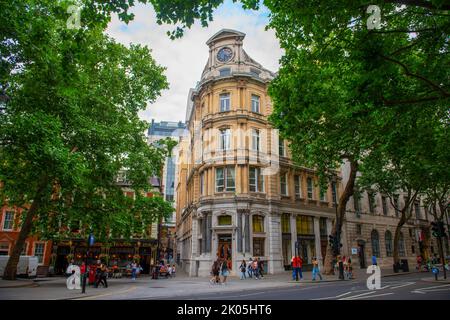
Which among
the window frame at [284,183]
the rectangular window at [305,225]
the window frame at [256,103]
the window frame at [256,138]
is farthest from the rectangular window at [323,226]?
the window frame at [256,103]

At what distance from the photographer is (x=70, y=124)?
17.6 meters

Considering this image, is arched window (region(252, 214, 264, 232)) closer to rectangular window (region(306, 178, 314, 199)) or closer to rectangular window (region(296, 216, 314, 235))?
rectangular window (region(296, 216, 314, 235))

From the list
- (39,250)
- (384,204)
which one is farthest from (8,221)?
(384,204)

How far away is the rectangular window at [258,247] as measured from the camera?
92.7 feet

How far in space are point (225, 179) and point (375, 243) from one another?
23134 millimetres

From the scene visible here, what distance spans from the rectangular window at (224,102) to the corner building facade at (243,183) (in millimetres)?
103

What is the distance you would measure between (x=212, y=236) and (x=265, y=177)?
7751 millimetres

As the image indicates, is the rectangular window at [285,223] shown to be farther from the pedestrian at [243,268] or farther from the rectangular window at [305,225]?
the pedestrian at [243,268]

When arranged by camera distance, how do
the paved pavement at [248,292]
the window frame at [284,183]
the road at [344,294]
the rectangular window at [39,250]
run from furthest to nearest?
the rectangular window at [39,250]
the window frame at [284,183]
the paved pavement at [248,292]
the road at [344,294]

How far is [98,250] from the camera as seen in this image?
35500mm

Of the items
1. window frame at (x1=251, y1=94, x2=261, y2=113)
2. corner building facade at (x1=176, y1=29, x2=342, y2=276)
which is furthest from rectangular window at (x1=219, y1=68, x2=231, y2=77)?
window frame at (x1=251, y1=94, x2=261, y2=113)

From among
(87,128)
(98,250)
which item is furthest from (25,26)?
(98,250)
